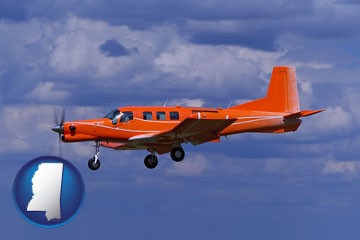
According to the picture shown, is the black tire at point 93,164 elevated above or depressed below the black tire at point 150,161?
below

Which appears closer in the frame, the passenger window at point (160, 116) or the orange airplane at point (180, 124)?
the orange airplane at point (180, 124)

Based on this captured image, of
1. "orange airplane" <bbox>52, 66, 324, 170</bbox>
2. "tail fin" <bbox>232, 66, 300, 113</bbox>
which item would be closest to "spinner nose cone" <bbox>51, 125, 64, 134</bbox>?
"orange airplane" <bbox>52, 66, 324, 170</bbox>

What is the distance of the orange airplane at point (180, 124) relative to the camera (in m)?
69.1

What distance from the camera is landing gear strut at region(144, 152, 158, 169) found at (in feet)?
239

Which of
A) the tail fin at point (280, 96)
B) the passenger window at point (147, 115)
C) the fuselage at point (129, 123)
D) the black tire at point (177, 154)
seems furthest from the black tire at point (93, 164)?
the tail fin at point (280, 96)

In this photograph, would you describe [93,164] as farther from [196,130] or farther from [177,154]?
[196,130]

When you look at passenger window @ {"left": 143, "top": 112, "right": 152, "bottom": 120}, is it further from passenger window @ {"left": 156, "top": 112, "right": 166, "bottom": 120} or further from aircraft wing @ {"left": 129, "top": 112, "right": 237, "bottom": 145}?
aircraft wing @ {"left": 129, "top": 112, "right": 237, "bottom": 145}

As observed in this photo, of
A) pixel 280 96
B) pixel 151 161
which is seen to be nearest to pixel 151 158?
pixel 151 161

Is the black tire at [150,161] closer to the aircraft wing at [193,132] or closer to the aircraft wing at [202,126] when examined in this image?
the aircraft wing at [193,132]

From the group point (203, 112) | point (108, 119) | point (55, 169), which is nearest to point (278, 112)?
point (203, 112)

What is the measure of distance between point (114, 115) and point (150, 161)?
4.83m

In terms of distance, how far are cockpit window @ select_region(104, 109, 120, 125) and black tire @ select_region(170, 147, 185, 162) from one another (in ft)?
15.1

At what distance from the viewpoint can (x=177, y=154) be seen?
71.5 meters

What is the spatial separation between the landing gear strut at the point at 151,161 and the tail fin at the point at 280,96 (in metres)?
6.88
